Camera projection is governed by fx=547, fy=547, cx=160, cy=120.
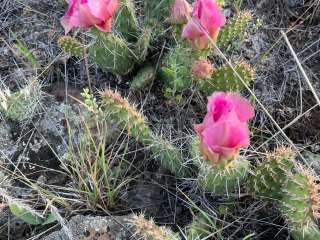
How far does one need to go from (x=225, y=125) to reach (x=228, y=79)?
44 cm

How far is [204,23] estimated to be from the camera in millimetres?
1477

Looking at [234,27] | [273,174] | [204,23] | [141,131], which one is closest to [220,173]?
[273,174]

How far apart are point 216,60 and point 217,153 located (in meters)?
0.69

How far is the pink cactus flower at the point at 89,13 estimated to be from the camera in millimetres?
1488

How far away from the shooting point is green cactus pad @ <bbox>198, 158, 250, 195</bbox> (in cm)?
140

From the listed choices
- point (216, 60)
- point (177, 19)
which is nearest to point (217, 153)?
point (177, 19)

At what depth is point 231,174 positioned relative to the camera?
1452 mm

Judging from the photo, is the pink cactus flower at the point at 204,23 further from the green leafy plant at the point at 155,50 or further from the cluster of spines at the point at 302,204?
the cluster of spines at the point at 302,204

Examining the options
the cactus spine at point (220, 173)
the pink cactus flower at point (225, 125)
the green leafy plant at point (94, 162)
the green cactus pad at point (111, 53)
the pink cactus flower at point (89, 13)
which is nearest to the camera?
the pink cactus flower at point (225, 125)

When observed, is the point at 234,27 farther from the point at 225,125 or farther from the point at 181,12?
the point at 225,125

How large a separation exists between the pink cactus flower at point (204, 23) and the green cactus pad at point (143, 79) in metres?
0.28

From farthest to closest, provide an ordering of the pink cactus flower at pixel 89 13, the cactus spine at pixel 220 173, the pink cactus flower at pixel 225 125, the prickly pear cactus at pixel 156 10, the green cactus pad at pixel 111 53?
the prickly pear cactus at pixel 156 10, the green cactus pad at pixel 111 53, the pink cactus flower at pixel 89 13, the cactus spine at pixel 220 173, the pink cactus flower at pixel 225 125

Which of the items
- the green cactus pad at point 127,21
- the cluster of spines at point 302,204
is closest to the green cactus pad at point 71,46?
the green cactus pad at point 127,21

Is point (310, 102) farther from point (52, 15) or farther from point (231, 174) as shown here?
point (52, 15)
